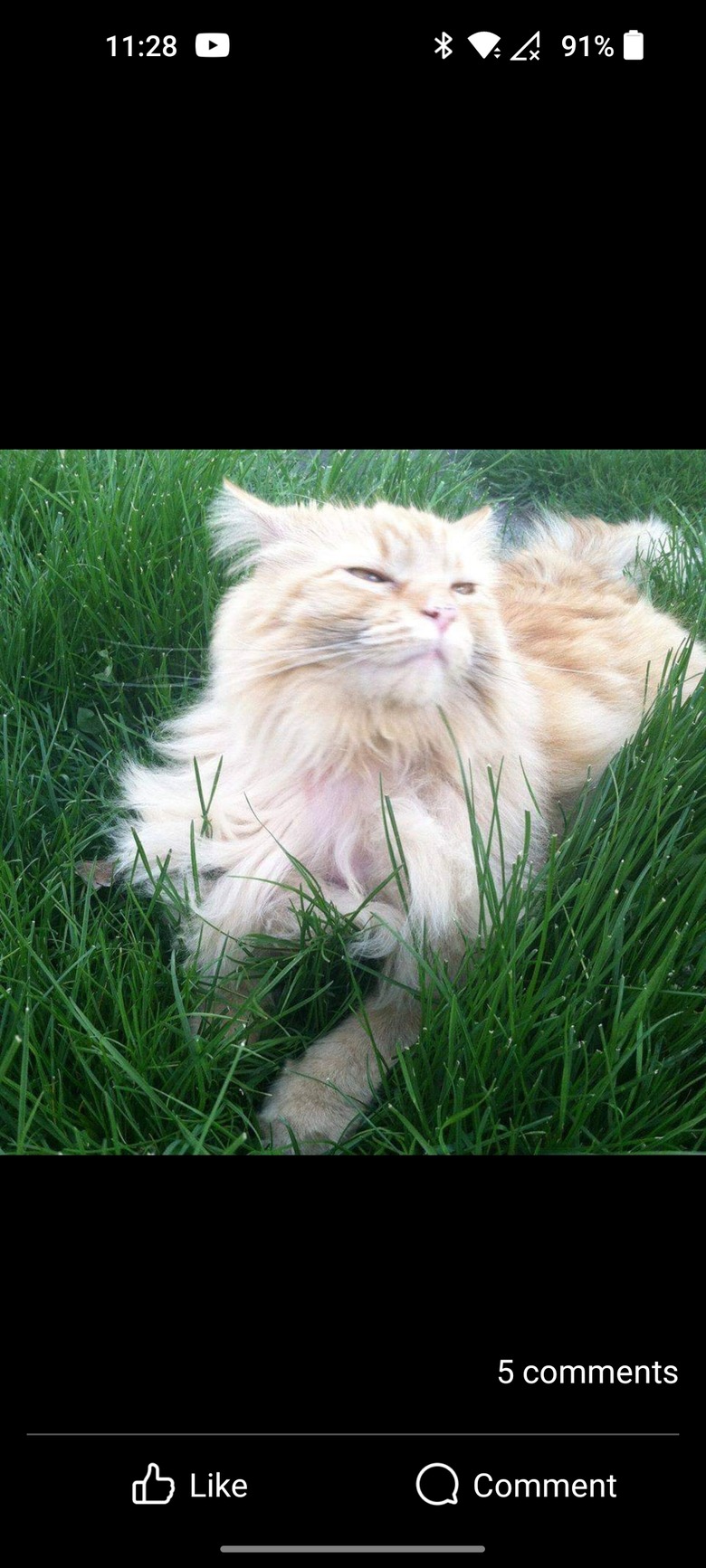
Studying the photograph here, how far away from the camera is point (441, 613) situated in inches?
44.8

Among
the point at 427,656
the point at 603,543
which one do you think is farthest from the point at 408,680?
the point at 603,543

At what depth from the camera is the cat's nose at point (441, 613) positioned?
3.72 feet

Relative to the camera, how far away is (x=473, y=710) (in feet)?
3.99

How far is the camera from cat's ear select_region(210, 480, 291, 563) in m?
1.33

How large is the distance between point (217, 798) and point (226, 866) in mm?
90

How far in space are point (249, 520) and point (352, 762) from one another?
0.39 m

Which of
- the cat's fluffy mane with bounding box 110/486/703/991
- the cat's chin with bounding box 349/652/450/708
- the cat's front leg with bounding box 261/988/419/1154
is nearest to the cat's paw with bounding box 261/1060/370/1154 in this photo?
the cat's front leg with bounding box 261/988/419/1154
